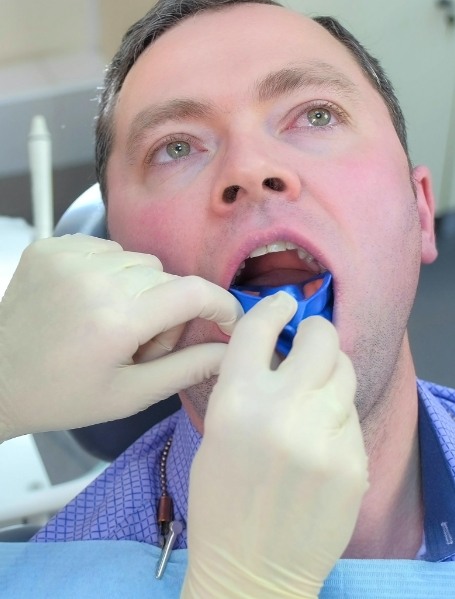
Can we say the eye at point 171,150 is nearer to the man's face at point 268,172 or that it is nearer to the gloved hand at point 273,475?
the man's face at point 268,172

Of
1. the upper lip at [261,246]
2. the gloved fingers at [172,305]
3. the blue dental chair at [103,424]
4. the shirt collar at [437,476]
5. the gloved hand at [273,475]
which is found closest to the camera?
the gloved hand at [273,475]

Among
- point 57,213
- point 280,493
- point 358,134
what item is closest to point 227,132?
point 358,134

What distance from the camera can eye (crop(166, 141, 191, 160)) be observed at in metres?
1.06

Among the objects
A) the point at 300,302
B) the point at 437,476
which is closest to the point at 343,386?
the point at 300,302

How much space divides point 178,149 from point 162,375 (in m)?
0.39

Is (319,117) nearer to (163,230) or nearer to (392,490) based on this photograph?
(163,230)

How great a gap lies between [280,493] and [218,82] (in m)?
0.60

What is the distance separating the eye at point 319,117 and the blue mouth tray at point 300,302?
24cm

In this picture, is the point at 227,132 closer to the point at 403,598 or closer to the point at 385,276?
the point at 385,276

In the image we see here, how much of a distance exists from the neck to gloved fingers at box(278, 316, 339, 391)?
0.35m

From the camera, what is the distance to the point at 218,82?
1005 mm

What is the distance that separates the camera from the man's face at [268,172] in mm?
918

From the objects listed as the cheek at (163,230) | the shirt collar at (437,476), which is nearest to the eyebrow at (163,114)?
the cheek at (163,230)

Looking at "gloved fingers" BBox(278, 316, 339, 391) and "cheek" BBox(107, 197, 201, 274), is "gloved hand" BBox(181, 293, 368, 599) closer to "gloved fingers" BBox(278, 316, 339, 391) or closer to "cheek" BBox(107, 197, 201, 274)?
"gloved fingers" BBox(278, 316, 339, 391)
